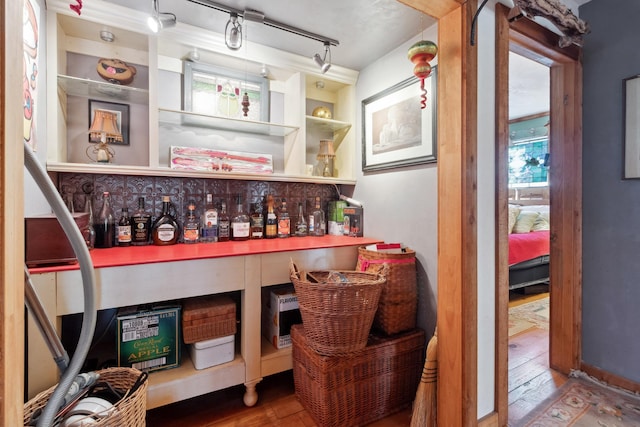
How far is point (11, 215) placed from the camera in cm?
54

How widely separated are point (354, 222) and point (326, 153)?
589 mm

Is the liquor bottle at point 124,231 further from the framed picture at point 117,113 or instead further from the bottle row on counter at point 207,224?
the framed picture at point 117,113

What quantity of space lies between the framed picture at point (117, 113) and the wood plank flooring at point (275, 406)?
1568 millimetres

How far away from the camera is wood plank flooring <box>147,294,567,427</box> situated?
4.80 feet

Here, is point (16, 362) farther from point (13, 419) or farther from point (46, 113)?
point (46, 113)

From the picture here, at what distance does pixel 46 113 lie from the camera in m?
1.46

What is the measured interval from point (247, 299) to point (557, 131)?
222 centimetres

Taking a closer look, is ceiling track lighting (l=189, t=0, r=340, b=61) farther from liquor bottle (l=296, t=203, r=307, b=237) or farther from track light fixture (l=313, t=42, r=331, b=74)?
liquor bottle (l=296, t=203, r=307, b=237)

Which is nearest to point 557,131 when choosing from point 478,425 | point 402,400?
point 478,425

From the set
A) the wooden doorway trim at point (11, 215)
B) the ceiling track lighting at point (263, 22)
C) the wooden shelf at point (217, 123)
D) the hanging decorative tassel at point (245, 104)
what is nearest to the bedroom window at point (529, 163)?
the ceiling track lighting at point (263, 22)

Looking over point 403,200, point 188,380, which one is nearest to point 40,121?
point 188,380

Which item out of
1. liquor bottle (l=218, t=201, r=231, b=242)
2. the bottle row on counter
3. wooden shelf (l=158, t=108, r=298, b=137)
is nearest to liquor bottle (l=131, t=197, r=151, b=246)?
the bottle row on counter

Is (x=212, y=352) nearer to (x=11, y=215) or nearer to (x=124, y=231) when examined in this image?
(x=124, y=231)

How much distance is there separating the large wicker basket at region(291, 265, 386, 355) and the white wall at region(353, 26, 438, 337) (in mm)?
442
